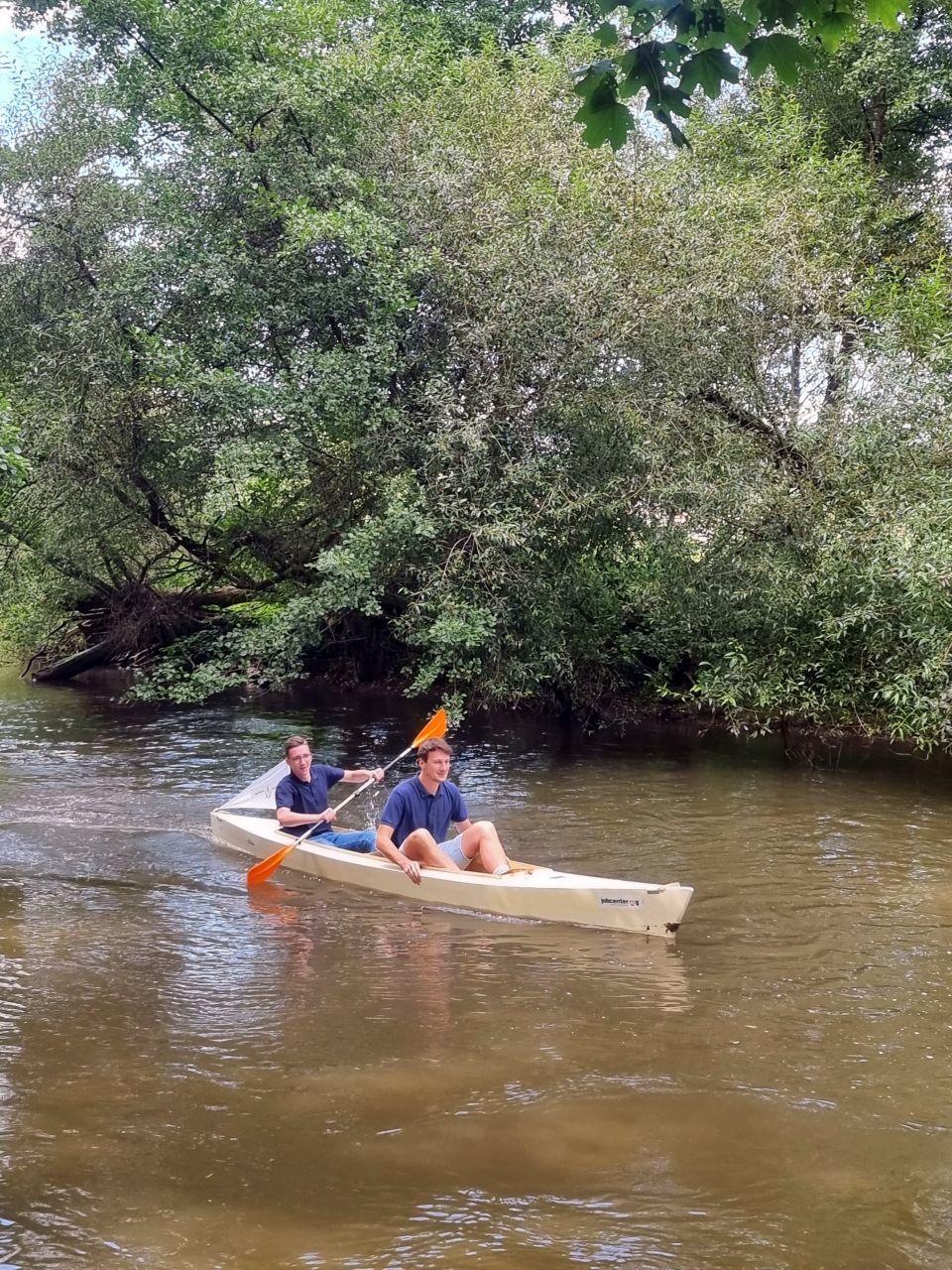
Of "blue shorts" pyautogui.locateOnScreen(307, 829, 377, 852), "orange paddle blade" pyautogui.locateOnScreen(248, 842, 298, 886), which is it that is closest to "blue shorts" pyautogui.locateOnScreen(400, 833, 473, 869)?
"blue shorts" pyautogui.locateOnScreen(307, 829, 377, 852)

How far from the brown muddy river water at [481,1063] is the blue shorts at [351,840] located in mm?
481

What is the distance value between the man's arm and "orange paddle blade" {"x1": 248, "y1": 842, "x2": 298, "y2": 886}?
2.90ft

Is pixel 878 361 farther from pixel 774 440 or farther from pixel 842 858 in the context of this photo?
pixel 842 858

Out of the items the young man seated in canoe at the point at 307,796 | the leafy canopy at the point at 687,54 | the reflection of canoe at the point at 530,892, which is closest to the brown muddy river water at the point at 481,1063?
the reflection of canoe at the point at 530,892

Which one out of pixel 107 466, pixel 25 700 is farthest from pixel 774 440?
pixel 25 700

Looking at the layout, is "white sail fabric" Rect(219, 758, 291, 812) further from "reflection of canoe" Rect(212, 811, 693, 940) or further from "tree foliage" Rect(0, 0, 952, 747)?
"tree foliage" Rect(0, 0, 952, 747)

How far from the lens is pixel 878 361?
11.9m

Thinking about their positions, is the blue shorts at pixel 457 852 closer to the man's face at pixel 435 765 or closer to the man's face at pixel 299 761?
the man's face at pixel 435 765

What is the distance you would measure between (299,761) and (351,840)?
0.73 meters

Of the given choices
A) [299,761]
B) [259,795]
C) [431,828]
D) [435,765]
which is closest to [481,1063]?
[435,765]

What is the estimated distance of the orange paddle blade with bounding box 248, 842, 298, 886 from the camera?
820 centimetres

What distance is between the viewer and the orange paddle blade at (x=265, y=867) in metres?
8.20

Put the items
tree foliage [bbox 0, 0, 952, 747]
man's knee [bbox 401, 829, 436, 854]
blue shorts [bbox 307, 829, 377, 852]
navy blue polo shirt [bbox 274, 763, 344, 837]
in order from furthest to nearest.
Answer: tree foliage [bbox 0, 0, 952, 747], navy blue polo shirt [bbox 274, 763, 344, 837], blue shorts [bbox 307, 829, 377, 852], man's knee [bbox 401, 829, 436, 854]

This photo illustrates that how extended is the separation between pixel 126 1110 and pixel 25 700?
15.8 m
